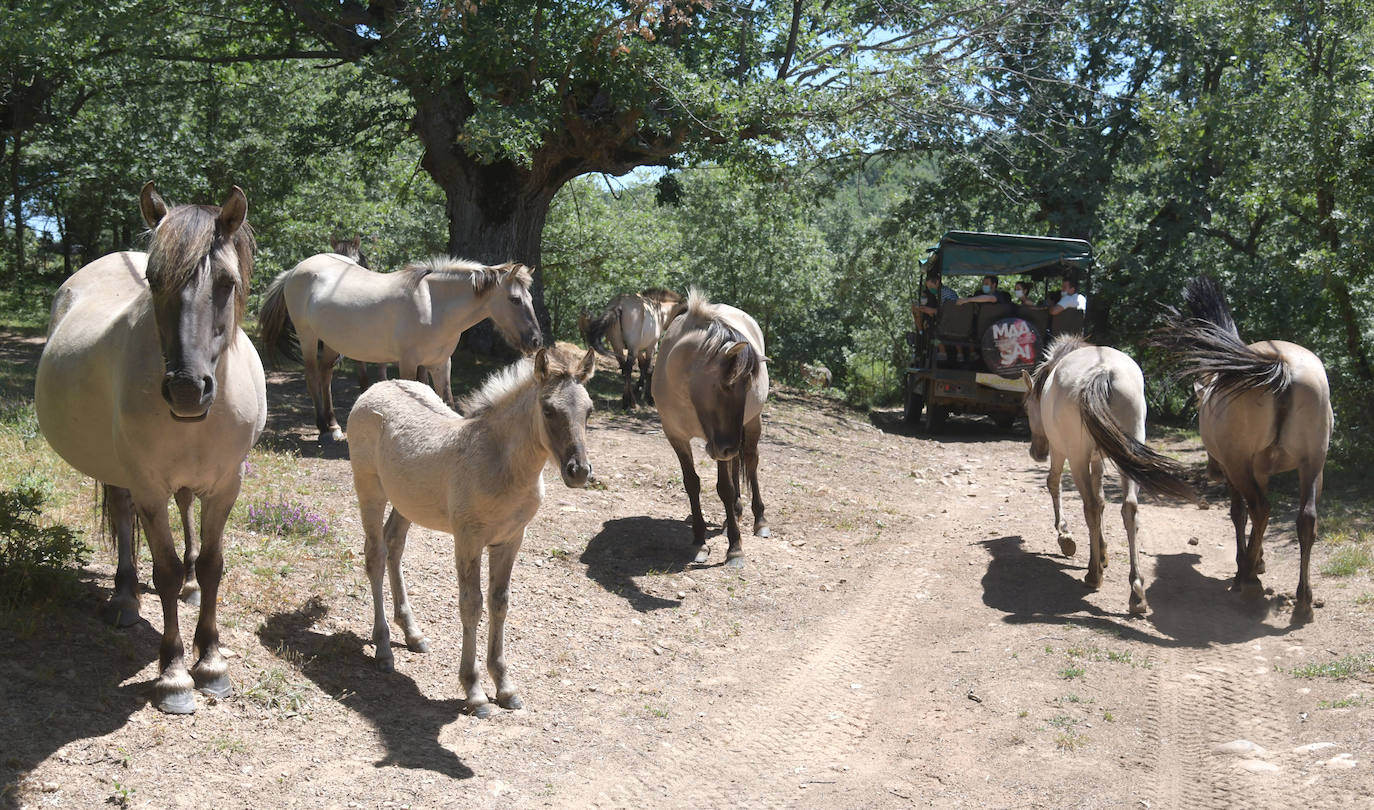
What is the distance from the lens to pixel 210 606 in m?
4.41

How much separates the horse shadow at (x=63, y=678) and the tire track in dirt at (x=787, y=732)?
215 centimetres

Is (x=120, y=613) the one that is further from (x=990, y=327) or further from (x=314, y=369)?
(x=990, y=327)

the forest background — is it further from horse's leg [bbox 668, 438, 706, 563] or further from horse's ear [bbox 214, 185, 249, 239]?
horse's ear [bbox 214, 185, 249, 239]

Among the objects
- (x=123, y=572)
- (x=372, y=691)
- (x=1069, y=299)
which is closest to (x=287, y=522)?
(x=123, y=572)

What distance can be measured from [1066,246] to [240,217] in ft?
46.7

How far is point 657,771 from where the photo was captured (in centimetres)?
453

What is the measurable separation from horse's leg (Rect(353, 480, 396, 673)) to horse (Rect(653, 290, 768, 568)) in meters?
2.82

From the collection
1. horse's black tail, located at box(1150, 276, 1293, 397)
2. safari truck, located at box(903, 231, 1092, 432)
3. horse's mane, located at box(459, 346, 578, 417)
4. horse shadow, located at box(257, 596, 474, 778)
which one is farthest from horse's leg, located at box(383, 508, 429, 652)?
safari truck, located at box(903, 231, 1092, 432)

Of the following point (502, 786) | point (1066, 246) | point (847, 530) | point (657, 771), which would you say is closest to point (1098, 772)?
point (657, 771)

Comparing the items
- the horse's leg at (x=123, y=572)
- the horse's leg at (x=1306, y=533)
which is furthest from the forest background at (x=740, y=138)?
the horse's leg at (x=123, y=572)

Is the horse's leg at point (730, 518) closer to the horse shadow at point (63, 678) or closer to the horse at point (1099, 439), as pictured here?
the horse at point (1099, 439)

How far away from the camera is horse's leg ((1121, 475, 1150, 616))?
710 cm

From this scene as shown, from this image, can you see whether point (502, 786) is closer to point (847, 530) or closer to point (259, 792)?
point (259, 792)

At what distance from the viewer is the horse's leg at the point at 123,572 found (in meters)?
4.76
